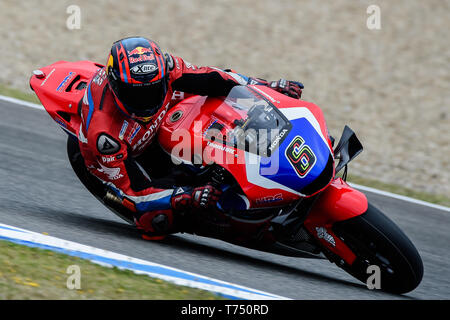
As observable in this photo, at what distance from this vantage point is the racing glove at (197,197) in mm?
4671

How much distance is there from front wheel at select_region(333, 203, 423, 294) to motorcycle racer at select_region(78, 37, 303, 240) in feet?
3.13

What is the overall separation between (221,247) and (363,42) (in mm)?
7792

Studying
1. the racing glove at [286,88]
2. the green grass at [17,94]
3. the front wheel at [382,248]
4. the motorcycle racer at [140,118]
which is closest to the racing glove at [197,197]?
the motorcycle racer at [140,118]

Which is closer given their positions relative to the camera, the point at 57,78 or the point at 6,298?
the point at 6,298

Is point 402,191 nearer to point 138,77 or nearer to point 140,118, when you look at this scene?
point 140,118

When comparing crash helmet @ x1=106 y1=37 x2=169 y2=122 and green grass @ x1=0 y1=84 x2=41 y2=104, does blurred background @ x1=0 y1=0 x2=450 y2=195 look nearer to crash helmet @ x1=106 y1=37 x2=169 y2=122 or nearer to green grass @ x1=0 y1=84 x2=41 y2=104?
green grass @ x1=0 y1=84 x2=41 y2=104

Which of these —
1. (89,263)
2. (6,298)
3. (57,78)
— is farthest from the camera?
(57,78)

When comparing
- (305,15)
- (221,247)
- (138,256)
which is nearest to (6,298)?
(138,256)

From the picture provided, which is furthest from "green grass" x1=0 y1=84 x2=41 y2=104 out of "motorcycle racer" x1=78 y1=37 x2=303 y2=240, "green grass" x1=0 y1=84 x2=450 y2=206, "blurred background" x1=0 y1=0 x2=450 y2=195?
"motorcycle racer" x1=78 y1=37 x2=303 y2=240

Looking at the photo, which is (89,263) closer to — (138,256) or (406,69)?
(138,256)

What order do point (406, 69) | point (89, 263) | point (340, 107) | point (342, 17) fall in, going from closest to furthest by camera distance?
point (89, 263) → point (340, 107) → point (406, 69) → point (342, 17)

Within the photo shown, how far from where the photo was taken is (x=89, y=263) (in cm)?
457

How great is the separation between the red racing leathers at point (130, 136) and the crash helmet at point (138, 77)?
128mm

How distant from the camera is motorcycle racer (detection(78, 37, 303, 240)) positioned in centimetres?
474
